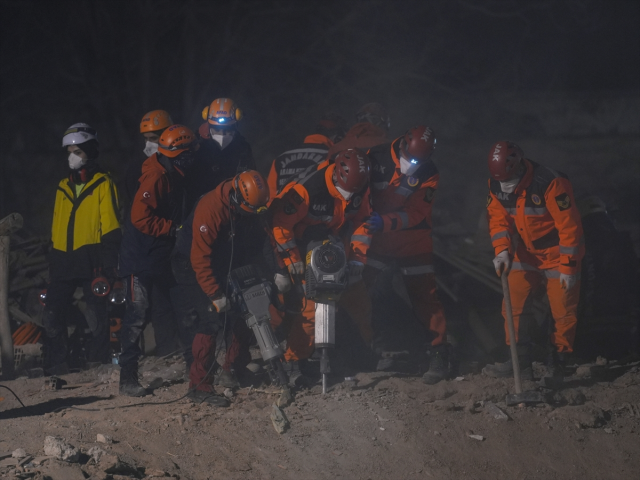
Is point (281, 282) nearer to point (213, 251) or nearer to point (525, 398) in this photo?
point (213, 251)

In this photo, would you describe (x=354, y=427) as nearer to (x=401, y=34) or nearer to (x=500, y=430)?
(x=500, y=430)

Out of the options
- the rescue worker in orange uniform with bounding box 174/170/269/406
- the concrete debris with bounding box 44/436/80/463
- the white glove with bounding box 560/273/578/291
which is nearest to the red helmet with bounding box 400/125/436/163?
the rescue worker in orange uniform with bounding box 174/170/269/406

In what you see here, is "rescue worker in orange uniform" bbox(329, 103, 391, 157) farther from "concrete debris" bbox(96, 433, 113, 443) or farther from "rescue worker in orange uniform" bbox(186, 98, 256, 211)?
"concrete debris" bbox(96, 433, 113, 443)

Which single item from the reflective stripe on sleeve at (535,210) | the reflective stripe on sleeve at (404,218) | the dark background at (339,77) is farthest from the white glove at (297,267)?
the dark background at (339,77)

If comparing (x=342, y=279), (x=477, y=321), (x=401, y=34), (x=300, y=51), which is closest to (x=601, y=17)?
(x=401, y=34)

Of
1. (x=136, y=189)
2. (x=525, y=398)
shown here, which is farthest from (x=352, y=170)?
(x=525, y=398)

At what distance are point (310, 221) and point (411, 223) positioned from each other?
91 cm

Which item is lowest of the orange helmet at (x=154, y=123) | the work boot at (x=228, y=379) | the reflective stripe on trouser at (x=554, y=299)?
the work boot at (x=228, y=379)

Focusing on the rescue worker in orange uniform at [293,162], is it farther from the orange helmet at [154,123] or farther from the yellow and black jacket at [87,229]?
the yellow and black jacket at [87,229]

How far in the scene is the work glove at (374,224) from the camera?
666cm

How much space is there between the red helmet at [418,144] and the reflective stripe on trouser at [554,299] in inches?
49.4

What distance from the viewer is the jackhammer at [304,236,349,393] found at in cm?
627

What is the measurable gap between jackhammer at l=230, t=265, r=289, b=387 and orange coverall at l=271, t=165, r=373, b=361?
1.14ft

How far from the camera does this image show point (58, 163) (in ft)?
38.1
